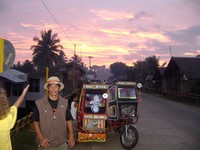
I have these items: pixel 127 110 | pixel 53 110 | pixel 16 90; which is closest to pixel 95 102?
pixel 127 110

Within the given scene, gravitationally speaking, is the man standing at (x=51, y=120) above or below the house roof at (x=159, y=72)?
below

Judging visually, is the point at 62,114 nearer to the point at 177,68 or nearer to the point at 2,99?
the point at 2,99

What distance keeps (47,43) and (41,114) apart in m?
57.5

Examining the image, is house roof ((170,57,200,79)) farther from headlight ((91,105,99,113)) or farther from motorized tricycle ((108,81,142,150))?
headlight ((91,105,99,113))

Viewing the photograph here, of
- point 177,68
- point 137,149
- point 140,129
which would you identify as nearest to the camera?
point 137,149

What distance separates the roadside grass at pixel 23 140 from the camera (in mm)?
10203

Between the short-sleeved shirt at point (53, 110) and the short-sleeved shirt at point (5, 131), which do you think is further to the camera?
the short-sleeved shirt at point (53, 110)

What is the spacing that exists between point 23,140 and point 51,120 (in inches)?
264

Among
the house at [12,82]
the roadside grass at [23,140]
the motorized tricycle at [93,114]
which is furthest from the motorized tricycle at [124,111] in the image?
the house at [12,82]

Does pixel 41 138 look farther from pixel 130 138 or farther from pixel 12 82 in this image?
pixel 12 82

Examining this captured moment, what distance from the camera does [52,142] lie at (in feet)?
15.9

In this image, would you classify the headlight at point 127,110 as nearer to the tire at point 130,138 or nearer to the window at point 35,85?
the tire at point 130,138

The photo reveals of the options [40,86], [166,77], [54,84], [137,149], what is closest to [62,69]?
[40,86]

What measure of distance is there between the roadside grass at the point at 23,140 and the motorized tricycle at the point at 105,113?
5.70 feet
